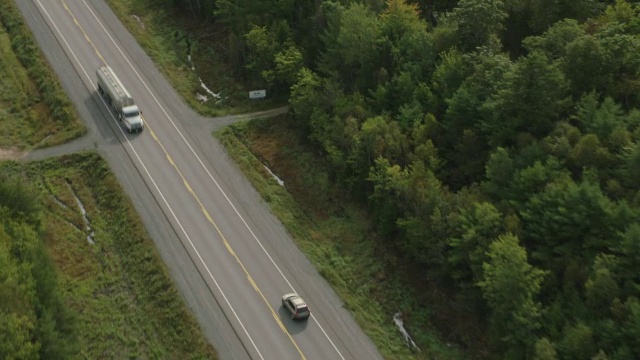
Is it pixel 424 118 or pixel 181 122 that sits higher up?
pixel 424 118

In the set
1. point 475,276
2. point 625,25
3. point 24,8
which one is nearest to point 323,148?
point 475,276

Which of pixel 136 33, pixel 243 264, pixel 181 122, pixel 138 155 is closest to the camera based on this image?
pixel 243 264

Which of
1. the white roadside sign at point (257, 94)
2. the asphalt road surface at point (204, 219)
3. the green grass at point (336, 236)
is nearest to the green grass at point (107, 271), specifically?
the asphalt road surface at point (204, 219)

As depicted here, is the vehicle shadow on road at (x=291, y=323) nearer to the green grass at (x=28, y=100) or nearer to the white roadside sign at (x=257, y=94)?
the white roadside sign at (x=257, y=94)

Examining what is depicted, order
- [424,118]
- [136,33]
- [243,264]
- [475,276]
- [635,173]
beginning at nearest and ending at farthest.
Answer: [635,173], [475,276], [243,264], [424,118], [136,33]

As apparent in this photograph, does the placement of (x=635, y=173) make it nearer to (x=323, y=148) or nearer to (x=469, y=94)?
(x=469, y=94)

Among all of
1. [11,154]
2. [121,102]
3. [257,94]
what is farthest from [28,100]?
[257,94]
